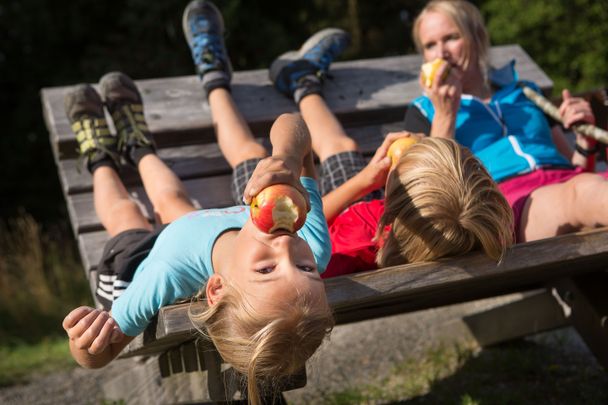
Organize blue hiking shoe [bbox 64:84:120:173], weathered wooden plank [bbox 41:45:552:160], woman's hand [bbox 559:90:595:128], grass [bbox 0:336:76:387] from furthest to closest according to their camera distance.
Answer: grass [bbox 0:336:76:387] < weathered wooden plank [bbox 41:45:552:160] < blue hiking shoe [bbox 64:84:120:173] < woman's hand [bbox 559:90:595:128]

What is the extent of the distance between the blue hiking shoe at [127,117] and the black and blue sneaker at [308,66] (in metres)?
0.69

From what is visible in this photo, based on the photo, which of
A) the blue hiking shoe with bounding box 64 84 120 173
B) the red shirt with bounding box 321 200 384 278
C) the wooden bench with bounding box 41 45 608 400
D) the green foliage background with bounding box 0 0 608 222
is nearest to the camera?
the wooden bench with bounding box 41 45 608 400

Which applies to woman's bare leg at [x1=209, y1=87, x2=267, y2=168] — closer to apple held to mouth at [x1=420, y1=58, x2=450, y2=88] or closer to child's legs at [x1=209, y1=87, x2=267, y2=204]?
child's legs at [x1=209, y1=87, x2=267, y2=204]

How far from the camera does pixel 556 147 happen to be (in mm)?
3471

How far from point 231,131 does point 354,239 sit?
98 centimetres

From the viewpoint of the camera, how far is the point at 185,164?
3436 millimetres

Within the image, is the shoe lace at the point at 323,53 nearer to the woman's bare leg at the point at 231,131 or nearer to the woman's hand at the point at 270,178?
the woman's bare leg at the point at 231,131

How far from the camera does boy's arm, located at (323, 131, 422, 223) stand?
251 cm

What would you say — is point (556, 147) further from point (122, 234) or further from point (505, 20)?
point (505, 20)

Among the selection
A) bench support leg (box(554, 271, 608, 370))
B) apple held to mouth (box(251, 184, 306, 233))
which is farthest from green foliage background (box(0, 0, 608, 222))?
apple held to mouth (box(251, 184, 306, 233))

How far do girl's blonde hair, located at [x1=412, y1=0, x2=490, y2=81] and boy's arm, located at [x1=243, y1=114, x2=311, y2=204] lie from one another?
132 cm

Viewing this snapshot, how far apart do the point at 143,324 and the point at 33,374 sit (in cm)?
261

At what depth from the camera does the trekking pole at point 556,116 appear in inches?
117

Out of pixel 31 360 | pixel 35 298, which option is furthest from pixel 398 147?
pixel 35 298
